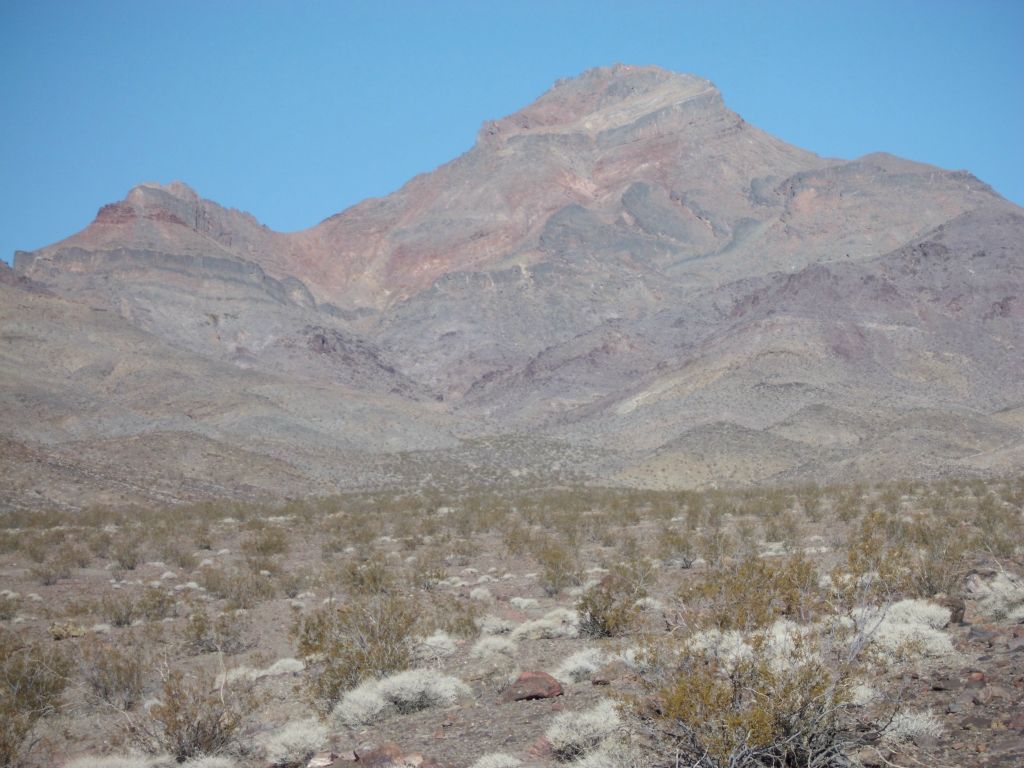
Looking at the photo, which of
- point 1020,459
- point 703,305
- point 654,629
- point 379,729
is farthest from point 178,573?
point 703,305

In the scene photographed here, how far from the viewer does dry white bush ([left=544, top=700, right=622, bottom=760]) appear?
29.1ft

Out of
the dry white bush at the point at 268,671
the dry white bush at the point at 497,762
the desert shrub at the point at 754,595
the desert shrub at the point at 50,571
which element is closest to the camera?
the dry white bush at the point at 497,762

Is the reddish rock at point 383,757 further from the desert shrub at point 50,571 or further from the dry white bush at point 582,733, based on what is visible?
the desert shrub at point 50,571

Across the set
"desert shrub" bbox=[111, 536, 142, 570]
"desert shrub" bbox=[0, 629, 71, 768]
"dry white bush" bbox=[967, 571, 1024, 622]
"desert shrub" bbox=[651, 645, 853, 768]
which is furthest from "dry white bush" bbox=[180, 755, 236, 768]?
"desert shrub" bbox=[111, 536, 142, 570]

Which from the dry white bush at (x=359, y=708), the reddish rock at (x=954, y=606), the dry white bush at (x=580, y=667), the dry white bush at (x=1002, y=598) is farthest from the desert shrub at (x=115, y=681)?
the dry white bush at (x=1002, y=598)

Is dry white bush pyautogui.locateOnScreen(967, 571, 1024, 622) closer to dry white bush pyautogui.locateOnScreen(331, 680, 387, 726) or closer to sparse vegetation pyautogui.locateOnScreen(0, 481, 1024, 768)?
sparse vegetation pyautogui.locateOnScreen(0, 481, 1024, 768)

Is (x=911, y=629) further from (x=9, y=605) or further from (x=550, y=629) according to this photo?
(x=9, y=605)

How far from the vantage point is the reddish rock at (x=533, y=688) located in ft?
36.9

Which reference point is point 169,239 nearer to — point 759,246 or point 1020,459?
point 759,246

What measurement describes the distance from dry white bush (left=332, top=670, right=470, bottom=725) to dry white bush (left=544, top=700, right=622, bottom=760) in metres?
2.81

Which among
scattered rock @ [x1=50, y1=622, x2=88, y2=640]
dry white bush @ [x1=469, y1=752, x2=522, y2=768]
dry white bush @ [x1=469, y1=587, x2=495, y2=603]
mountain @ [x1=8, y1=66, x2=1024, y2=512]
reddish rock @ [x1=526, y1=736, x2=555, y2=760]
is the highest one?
mountain @ [x1=8, y1=66, x2=1024, y2=512]

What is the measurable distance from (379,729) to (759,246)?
533 ft

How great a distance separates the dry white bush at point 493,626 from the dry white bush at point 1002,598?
7.37 metres

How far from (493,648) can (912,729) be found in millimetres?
7445
